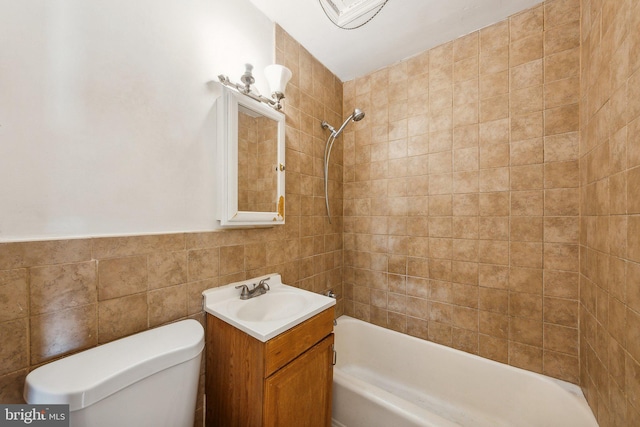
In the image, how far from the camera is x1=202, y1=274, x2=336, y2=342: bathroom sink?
2.81 ft

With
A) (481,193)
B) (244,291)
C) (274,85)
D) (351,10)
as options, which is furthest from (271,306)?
(351,10)

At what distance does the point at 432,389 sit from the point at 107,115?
223cm

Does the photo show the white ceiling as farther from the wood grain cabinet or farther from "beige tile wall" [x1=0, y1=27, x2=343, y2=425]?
the wood grain cabinet

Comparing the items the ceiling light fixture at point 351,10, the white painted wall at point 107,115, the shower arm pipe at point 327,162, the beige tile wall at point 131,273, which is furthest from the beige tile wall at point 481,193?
the white painted wall at point 107,115

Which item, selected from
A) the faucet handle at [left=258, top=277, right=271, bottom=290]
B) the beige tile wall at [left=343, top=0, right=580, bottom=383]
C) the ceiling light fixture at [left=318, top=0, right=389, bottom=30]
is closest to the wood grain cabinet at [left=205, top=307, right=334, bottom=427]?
the faucet handle at [left=258, top=277, right=271, bottom=290]

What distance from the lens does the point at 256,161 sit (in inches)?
49.4

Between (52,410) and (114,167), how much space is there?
0.69m

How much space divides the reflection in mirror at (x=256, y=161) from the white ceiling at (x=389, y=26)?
66 cm

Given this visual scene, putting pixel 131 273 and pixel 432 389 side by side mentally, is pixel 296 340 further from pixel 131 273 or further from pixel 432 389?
pixel 432 389

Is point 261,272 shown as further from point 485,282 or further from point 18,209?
point 485,282

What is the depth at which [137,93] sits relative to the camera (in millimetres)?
859

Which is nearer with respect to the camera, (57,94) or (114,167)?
(57,94)

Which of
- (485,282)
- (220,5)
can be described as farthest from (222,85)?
(485,282)

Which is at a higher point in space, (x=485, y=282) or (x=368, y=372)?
(x=485, y=282)
